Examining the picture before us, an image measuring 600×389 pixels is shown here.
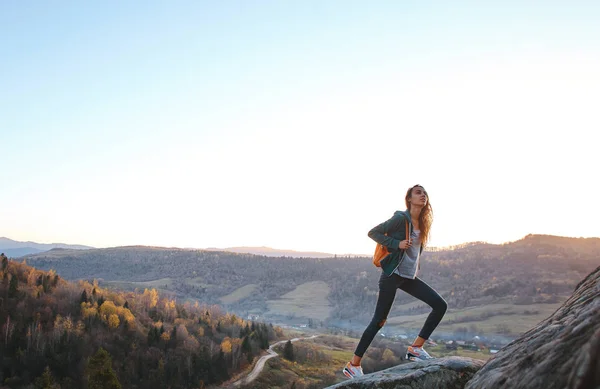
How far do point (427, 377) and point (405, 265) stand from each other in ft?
6.90

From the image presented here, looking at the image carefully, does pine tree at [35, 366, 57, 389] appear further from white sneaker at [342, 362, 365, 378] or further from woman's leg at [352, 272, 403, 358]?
woman's leg at [352, 272, 403, 358]

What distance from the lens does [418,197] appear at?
30.6 feet

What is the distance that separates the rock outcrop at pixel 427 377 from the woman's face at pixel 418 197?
9.78 ft

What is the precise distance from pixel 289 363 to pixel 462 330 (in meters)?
77.7

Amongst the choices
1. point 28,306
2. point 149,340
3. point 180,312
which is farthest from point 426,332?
point 180,312

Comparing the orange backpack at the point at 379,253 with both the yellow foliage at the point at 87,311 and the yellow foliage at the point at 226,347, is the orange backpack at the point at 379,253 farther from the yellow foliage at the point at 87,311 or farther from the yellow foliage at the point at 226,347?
the yellow foliage at the point at 87,311

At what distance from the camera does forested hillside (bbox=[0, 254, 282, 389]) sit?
320ft

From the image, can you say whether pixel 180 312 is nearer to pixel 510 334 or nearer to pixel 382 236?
pixel 510 334

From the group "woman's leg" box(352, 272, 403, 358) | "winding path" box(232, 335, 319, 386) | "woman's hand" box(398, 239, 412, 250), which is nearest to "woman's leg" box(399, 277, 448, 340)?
"woman's leg" box(352, 272, 403, 358)

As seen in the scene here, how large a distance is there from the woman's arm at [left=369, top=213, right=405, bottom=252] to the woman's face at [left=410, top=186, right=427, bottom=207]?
1.30ft

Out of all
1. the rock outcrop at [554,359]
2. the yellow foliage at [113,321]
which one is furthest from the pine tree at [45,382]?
the rock outcrop at [554,359]

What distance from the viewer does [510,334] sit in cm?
15600

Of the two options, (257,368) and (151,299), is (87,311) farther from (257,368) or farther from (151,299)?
(257,368)

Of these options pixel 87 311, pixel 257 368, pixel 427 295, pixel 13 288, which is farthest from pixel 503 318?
pixel 427 295
